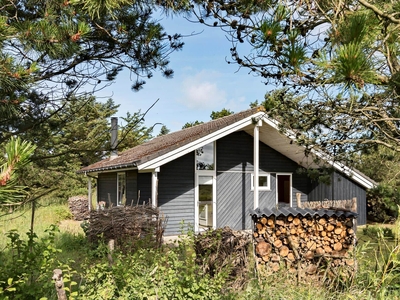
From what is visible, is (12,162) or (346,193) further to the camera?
(346,193)

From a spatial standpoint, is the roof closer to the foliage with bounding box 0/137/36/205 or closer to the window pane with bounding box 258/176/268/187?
the window pane with bounding box 258/176/268/187

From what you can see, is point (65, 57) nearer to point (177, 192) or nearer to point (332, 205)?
point (332, 205)

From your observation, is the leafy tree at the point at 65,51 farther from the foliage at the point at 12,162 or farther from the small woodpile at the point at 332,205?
the small woodpile at the point at 332,205

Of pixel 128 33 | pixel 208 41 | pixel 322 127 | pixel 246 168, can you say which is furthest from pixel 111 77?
pixel 246 168

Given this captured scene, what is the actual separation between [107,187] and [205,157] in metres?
6.11

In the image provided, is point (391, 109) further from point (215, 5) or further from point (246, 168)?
point (246, 168)

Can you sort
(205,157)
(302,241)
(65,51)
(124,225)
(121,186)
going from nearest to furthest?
1. (65,51)
2. (302,241)
3. (124,225)
4. (205,157)
5. (121,186)

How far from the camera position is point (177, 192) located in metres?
12.9

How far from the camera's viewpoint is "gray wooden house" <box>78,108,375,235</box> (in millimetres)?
12336

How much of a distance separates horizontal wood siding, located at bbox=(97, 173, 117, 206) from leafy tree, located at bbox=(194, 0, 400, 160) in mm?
11905

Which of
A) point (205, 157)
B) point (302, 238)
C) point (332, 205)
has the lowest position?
point (302, 238)

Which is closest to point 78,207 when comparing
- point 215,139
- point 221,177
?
point 221,177

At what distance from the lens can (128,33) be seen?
11.9ft

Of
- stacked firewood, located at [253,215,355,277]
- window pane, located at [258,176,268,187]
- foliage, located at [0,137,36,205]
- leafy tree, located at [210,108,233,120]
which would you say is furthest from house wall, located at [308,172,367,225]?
foliage, located at [0,137,36,205]
